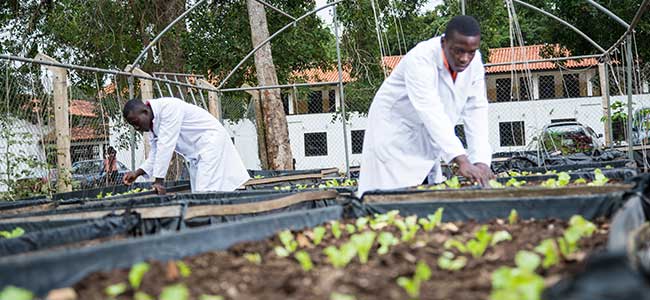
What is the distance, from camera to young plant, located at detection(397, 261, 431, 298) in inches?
56.1

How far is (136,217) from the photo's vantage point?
2.77 m

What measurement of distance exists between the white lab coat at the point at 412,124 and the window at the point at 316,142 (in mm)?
21638

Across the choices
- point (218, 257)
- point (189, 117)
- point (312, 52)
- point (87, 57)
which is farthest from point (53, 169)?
point (312, 52)

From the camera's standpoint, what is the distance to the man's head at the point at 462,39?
3.33 metres

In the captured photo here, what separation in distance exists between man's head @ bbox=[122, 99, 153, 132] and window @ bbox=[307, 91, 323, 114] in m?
23.2

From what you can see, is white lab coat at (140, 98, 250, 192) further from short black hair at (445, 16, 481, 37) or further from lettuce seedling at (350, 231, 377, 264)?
lettuce seedling at (350, 231, 377, 264)

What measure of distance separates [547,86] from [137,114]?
77.7 ft

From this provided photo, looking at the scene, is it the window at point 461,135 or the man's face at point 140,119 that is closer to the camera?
the man's face at point 140,119

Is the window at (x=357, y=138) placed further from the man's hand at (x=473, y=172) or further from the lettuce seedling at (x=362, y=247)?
the lettuce seedling at (x=362, y=247)

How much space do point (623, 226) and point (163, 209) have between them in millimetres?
1937

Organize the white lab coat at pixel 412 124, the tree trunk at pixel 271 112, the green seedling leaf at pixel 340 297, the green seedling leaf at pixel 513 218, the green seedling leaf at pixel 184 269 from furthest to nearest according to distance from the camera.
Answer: the tree trunk at pixel 271 112, the white lab coat at pixel 412 124, the green seedling leaf at pixel 513 218, the green seedling leaf at pixel 184 269, the green seedling leaf at pixel 340 297

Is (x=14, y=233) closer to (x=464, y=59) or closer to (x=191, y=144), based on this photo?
(x=464, y=59)

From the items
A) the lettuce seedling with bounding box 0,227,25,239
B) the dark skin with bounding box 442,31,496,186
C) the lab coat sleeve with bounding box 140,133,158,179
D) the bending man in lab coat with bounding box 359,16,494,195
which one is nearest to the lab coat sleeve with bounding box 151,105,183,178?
the lab coat sleeve with bounding box 140,133,158,179

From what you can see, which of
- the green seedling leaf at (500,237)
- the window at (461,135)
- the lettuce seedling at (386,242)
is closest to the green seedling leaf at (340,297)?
the lettuce seedling at (386,242)
